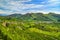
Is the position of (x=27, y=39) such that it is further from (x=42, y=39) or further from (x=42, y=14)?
(x=42, y=14)

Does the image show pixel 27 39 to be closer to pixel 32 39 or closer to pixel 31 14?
pixel 32 39

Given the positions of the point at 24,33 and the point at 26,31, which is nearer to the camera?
the point at 24,33

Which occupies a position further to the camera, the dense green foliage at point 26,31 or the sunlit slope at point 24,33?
the sunlit slope at point 24,33

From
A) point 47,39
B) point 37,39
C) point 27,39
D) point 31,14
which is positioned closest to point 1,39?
point 27,39

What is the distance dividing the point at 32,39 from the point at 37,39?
86.6 inches

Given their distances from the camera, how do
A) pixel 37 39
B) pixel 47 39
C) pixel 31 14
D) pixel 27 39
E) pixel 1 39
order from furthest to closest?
pixel 31 14
pixel 47 39
pixel 37 39
pixel 27 39
pixel 1 39

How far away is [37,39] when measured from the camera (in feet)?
184

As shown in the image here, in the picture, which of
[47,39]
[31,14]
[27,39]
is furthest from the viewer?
[31,14]

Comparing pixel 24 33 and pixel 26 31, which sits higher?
pixel 24 33

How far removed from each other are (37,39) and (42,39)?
2.38 meters

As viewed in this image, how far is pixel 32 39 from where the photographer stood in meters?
55.0

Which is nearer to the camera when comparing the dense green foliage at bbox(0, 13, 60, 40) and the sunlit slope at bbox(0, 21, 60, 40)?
the dense green foliage at bbox(0, 13, 60, 40)

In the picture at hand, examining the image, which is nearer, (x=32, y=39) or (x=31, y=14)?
(x=32, y=39)

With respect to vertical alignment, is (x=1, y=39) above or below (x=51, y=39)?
above
